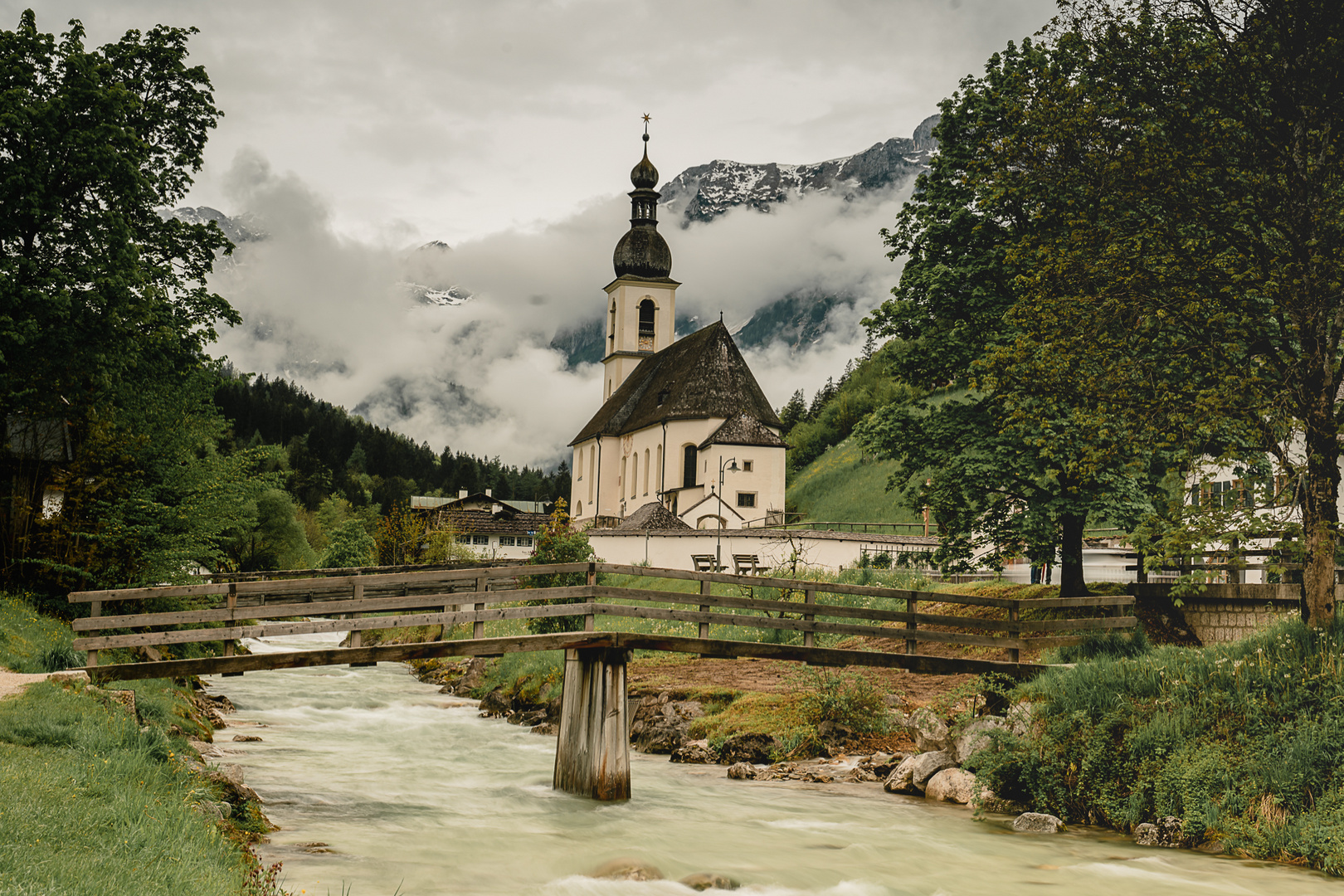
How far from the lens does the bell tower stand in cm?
8356

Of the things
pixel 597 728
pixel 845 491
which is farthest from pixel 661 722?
pixel 845 491

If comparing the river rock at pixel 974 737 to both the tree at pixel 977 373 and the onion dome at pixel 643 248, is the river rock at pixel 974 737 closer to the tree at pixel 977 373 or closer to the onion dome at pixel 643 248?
the tree at pixel 977 373

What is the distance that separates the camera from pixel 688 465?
63.8 meters

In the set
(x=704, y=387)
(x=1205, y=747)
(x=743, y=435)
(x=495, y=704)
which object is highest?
(x=704, y=387)

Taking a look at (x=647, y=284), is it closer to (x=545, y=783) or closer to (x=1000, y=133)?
(x=1000, y=133)

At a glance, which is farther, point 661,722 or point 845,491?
point 845,491

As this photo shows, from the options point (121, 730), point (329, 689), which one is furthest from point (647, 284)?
point (121, 730)

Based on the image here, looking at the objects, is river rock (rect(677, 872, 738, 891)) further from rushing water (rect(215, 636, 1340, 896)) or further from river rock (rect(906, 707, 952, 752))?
river rock (rect(906, 707, 952, 752))

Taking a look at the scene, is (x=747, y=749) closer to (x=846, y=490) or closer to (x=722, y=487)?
(x=722, y=487)

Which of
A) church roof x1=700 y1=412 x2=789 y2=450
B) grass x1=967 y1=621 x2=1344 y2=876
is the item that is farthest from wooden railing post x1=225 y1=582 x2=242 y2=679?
church roof x1=700 y1=412 x2=789 y2=450

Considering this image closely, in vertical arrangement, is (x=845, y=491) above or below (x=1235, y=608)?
above

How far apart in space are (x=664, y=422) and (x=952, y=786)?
49810mm

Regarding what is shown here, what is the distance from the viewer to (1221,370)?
15.3 metres

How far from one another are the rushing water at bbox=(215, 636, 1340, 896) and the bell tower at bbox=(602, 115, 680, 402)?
66.6 m
